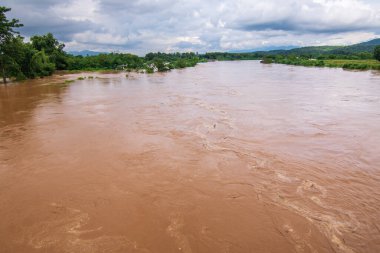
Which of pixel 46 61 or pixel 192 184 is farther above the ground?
Answer: pixel 46 61

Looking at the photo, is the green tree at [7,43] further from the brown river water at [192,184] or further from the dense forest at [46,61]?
the brown river water at [192,184]

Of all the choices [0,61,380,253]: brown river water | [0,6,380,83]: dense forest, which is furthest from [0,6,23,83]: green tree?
[0,61,380,253]: brown river water

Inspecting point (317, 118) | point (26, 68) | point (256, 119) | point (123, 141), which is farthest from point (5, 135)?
point (26, 68)

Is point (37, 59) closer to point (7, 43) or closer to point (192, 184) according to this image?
point (7, 43)

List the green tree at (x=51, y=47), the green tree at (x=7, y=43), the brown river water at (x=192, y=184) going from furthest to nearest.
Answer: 1. the green tree at (x=51, y=47)
2. the green tree at (x=7, y=43)
3. the brown river water at (x=192, y=184)

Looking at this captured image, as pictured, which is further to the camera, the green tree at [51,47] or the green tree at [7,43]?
the green tree at [51,47]

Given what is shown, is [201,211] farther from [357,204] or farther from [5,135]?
[5,135]

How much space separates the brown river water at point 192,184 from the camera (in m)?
4.76

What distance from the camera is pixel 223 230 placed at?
4.95 metres

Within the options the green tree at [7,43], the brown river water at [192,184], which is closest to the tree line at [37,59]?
the green tree at [7,43]

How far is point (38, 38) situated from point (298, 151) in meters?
52.6

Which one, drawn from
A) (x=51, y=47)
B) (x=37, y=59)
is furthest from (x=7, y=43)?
(x=51, y=47)

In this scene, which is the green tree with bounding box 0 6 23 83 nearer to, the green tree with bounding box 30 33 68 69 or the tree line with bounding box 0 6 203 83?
the tree line with bounding box 0 6 203 83

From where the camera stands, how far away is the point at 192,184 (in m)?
6.64
